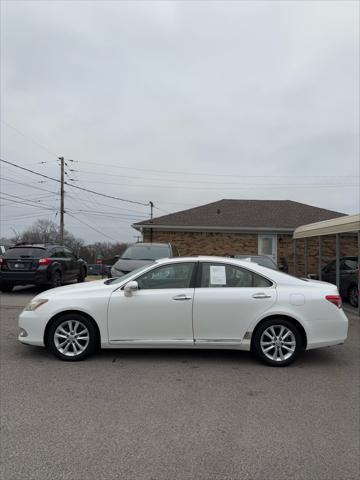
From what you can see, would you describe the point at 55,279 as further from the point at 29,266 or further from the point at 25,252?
the point at 25,252

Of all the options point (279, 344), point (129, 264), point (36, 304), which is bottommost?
point (279, 344)

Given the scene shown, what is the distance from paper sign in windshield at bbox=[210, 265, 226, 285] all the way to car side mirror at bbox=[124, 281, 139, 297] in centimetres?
107

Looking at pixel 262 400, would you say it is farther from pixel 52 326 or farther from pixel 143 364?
pixel 52 326

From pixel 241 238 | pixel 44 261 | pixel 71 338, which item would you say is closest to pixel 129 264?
pixel 44 261

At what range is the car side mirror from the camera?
5.39 m

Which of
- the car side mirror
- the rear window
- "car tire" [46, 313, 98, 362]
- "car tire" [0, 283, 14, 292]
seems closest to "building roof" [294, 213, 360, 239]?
the car side mirror

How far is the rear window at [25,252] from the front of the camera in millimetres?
11883

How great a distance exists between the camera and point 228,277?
563 centimetres

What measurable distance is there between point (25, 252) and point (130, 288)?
7.75 metres

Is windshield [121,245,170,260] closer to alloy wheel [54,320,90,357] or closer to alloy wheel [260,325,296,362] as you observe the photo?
alloy wheel [54,320,90,357]

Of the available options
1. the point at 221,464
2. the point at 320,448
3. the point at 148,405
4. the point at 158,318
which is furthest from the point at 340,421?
the point at 158,318

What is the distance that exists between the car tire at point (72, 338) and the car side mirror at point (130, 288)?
0.64m

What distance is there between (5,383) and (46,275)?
7627mm

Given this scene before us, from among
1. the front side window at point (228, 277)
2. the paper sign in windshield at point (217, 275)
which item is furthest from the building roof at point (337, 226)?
the paper sign in windshield at point (217, 275)
